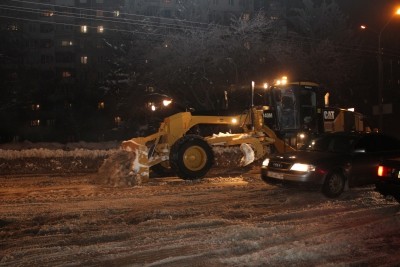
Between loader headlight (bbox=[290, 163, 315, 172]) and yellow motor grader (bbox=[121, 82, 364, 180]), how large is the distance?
3.71 m

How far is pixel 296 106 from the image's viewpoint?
56.0ft

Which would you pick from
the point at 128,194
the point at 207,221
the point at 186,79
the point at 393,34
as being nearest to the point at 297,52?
the point at 186,79

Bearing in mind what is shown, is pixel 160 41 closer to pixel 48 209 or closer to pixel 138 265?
pixel 48 209

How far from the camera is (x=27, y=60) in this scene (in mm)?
61219

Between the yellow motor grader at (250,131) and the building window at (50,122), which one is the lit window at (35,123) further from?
the yellow motor grader at (250,131)

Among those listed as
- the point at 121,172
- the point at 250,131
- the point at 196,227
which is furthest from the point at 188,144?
the point at 196,227

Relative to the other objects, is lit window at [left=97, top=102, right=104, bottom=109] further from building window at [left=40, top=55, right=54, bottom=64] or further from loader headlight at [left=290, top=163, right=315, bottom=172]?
loader headlight at [left=290, top=163, right=315, bottom=172]

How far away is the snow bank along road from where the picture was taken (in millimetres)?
6602

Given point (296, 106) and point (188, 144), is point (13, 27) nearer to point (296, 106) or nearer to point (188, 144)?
point (296, 106)

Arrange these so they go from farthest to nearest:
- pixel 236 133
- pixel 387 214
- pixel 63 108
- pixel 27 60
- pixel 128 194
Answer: pixel 27 60
pixel 63 108
pixel 236 133
pixel 128 194
pixel 387 214

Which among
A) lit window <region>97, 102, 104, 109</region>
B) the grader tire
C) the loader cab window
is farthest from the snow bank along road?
lit window <region>97, 102, 104, 109</region>

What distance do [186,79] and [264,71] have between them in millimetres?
5953

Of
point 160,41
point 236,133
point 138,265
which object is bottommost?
point 138,265

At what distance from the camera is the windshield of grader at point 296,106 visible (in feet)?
55.9
